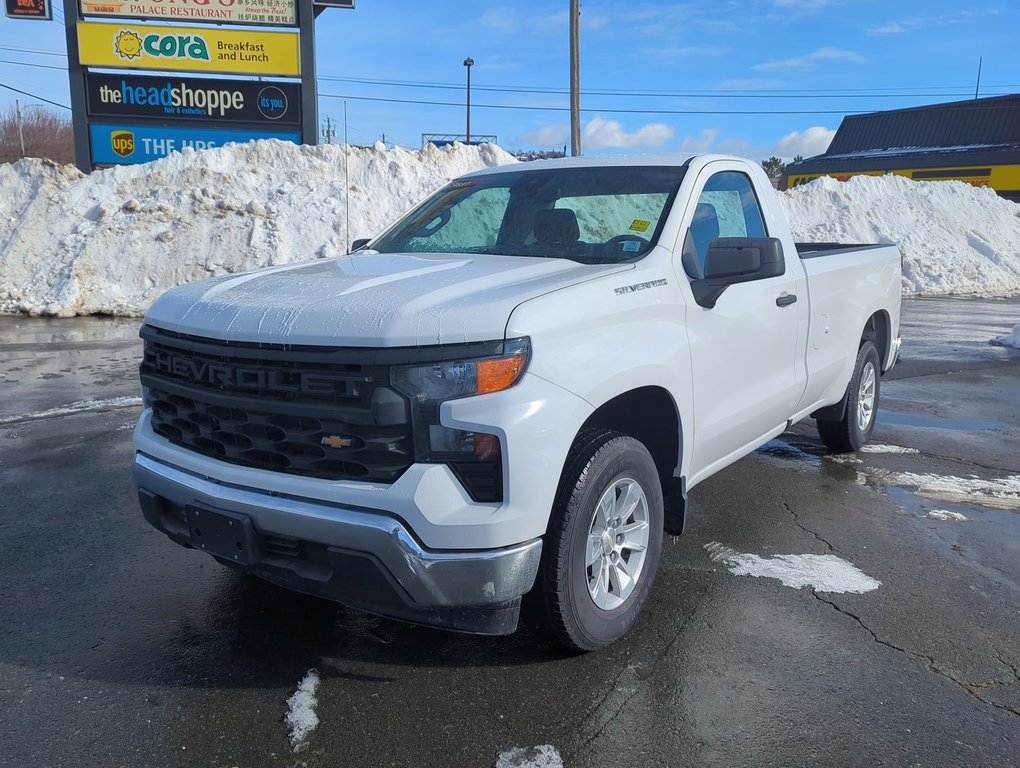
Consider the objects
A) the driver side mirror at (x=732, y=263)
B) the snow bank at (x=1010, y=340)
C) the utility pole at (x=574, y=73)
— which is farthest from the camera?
the utility pole at (x=574, y=73)

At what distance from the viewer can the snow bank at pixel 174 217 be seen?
48.4 ft

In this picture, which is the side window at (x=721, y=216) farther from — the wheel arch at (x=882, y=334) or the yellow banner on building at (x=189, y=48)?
the yellow banner on building at (x=189, y=48)

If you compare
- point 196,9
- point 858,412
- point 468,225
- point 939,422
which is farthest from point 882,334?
point 196,9

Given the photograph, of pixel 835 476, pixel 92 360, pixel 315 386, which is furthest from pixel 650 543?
pixel 92 360

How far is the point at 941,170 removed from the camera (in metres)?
37.0

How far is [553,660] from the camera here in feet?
10.6

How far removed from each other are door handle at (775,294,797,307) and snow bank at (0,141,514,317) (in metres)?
11.0

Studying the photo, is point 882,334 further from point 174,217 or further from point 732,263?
point 174,217

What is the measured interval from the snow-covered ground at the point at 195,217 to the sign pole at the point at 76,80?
1345mm

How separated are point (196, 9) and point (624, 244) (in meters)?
17.9

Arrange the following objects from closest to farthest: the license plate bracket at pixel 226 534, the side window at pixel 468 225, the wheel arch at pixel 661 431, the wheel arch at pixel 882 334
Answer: the license plate bracket at pixel 226 534 → the wheel arch at pixel 661 431 → the side window at pixel 468 225 → the wheel arch at pixel 882 334

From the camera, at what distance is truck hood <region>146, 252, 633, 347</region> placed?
269cm

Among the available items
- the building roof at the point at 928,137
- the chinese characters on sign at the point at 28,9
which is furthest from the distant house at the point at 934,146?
the chinese characters on sign at the point at 28,9

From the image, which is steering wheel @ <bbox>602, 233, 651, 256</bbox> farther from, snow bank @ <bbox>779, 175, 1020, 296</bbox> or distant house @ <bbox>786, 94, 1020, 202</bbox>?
distant house @ <bbox>786, 94, 1020, 202</bbox>
